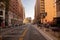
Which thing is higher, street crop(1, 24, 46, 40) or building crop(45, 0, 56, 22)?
building crop(45, 0, 56, 22)

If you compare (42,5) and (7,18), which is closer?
(7,18)

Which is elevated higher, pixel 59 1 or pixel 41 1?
pixel 41 1

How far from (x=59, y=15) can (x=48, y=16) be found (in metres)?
60.4

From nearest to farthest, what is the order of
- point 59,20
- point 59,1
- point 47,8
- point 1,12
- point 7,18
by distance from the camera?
point 59,1 → point 59,20 → point 1,12 → point 7,18 → point 47,8

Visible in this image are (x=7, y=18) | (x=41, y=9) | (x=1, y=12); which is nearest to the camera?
(x=1, y=12)

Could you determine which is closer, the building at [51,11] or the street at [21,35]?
the street at [21,35]

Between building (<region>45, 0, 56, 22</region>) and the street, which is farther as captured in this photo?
building (<region>45, 0, 56, 22</region>)

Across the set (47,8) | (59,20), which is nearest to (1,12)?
(59,20)

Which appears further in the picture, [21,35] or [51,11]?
[51,11]

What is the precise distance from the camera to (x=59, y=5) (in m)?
49.4

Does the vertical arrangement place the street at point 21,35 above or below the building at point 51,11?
below

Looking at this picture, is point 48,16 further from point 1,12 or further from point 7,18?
point 1,12

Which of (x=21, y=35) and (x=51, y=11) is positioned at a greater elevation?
(x=51, y=11)

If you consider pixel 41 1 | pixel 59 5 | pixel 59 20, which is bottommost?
pixel 59 20
